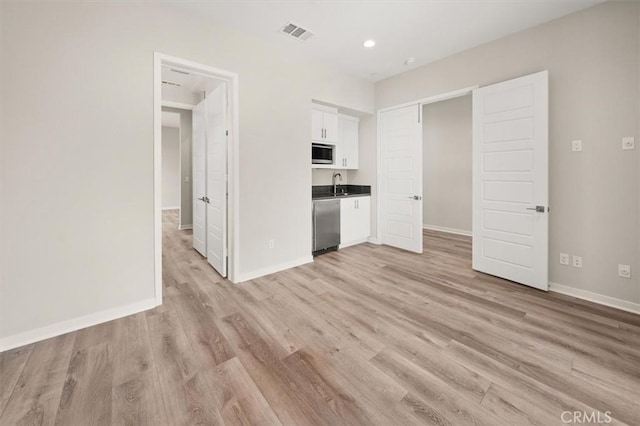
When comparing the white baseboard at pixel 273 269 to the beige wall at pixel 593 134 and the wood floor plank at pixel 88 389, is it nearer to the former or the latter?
the wood floor plank at pixel 88 389

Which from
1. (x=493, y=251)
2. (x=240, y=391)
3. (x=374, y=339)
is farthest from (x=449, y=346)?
(x=493, y=251)

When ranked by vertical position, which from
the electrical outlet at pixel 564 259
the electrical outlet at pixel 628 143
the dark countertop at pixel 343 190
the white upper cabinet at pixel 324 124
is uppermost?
the white upper cabinet at pixel 324 124

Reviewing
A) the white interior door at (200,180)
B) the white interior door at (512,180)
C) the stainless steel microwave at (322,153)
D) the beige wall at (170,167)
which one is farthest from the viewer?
the beige wall at (170,167)

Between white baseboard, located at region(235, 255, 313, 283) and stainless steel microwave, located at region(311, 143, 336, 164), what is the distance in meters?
1.65

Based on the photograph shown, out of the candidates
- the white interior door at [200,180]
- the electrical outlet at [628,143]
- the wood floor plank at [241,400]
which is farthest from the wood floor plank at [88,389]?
the electrical outlet at [628,143]

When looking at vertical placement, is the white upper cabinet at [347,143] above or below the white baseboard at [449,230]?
above

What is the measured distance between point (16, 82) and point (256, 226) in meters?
2.33

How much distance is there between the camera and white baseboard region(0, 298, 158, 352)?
202 centimetres

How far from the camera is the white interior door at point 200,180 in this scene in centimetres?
416

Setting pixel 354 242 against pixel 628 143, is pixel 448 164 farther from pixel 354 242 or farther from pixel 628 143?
pixel 628 143

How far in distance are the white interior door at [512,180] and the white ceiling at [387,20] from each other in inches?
25.6

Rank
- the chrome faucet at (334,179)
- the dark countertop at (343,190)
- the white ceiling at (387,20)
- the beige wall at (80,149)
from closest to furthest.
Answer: the beige wall at (80,149) < the white ceiling at (387,20) < the dark countertop at (343,190) < the chrome faucet at (334,179)

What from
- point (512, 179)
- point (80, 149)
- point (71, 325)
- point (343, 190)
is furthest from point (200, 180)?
point (512, 179)

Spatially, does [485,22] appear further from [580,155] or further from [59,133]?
[59,133]
